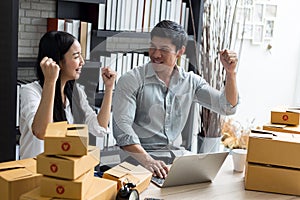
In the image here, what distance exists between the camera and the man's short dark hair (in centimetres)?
156

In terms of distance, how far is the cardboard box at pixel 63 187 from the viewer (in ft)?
4.07

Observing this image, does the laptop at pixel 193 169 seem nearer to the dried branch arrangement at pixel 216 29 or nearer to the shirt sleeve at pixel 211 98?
the shirt sleeve at pixel 211 98

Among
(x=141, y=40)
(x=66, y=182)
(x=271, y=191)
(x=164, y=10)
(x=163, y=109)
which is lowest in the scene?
(x=271, y=191)

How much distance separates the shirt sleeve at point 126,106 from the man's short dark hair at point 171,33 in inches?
7.1

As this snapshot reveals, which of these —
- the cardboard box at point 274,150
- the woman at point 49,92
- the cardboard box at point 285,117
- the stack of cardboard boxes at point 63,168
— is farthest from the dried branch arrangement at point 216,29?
the stack of cardboard boxes at point 63,168

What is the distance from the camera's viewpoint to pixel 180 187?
1.62m

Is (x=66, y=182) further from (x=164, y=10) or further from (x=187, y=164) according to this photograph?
(x=164, y=10)

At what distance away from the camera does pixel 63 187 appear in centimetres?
125

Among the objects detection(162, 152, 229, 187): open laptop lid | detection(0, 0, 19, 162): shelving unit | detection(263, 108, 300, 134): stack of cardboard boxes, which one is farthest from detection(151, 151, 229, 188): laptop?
detection(0, 0, 19, 162): shelving unit

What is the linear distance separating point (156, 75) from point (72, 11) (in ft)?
5.33

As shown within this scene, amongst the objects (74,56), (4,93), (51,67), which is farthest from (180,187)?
(4,93)

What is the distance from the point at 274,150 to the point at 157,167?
1.44 ft

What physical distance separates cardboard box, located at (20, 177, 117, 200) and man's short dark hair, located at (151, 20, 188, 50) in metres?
0.53

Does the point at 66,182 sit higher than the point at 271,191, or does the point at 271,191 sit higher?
the point at 66,182
